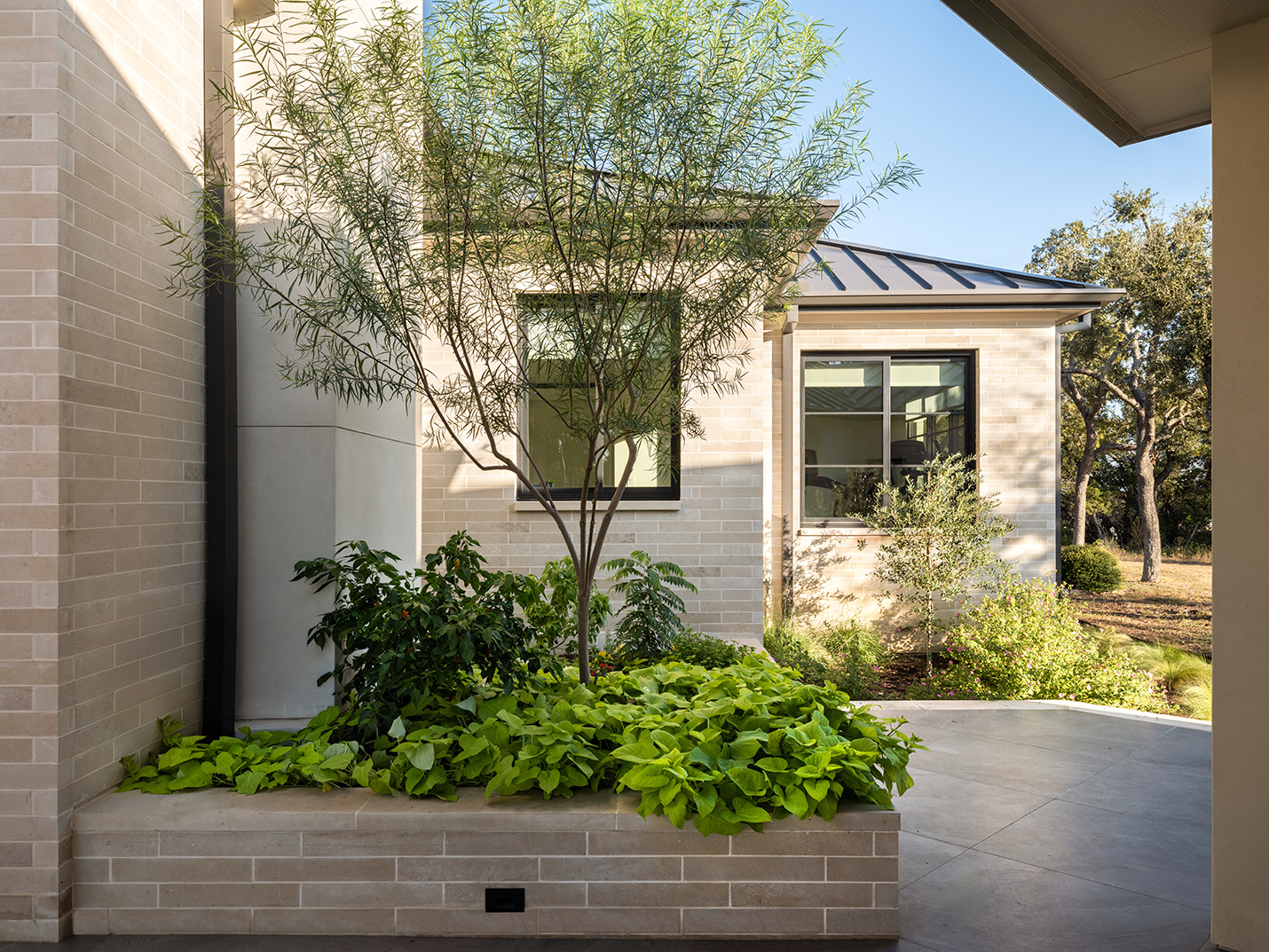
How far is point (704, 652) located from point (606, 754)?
1805 mm

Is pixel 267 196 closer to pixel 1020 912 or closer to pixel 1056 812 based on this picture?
pixel 1020 912

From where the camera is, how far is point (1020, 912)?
285 cm

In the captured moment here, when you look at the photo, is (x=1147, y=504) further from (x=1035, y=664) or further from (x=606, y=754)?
(x=606, y=754)

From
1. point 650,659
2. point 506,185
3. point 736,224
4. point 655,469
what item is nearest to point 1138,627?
point 655,469

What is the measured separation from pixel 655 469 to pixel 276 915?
Result: 3.87m

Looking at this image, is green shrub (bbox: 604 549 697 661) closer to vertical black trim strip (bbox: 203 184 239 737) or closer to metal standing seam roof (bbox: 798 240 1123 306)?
vertical black trim strip (bbox: 203 184 239 737)

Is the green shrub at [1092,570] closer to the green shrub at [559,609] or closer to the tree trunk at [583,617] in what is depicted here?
the green shrub at [559,609]

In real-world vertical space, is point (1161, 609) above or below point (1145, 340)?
below

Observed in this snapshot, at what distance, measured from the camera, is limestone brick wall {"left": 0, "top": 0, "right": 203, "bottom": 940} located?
2541mm

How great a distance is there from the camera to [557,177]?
3156 mm

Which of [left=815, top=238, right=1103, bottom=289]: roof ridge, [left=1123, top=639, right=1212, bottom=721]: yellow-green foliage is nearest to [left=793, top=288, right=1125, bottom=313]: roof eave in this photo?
[left=815, top=238, right=1103, bottom=289]: roof ridge

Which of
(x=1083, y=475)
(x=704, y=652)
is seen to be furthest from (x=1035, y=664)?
(x=1083, y=475)

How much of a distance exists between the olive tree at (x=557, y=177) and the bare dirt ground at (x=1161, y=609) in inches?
326

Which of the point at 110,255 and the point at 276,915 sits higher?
the point at 110,255
